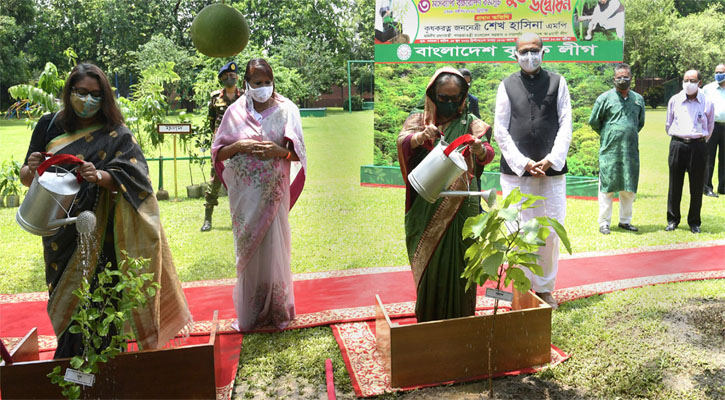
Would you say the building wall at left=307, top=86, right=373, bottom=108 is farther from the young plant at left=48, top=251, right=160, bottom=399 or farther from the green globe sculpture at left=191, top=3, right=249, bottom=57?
the young plant at left=48, top=251, right=160, bottom=399

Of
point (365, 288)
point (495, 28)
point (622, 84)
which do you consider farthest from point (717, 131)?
point (365, 288)

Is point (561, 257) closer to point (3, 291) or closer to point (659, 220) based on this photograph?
point (659, 220)

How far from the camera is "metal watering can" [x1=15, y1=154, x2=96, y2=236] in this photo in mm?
2463

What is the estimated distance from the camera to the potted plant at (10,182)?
20.8 ft

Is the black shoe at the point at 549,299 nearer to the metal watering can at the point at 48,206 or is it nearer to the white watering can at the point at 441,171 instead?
the white watering can at the point at 441,171

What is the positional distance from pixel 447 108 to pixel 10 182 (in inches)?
218

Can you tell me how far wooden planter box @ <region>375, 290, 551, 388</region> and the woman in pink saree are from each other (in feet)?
2.93

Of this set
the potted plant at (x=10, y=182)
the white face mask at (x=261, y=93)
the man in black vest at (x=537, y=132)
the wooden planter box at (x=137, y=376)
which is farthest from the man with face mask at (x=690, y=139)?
the potted plant at (x=10, y=182)

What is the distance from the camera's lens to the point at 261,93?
11.7 ft

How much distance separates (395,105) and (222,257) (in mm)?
3951

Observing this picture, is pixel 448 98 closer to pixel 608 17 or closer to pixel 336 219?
pixel 336 219

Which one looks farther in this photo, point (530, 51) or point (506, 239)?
point (530, 51)

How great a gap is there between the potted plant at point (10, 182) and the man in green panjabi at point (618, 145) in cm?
639

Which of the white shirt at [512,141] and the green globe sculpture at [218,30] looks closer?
the green globe sculpture at [218,30]
